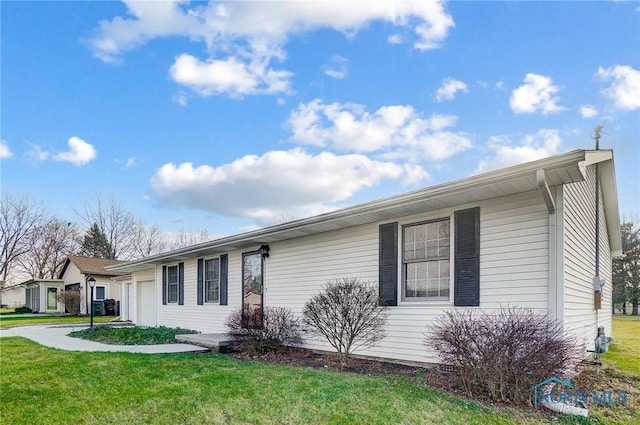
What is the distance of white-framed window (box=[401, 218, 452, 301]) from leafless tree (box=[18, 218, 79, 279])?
3497 centimetres

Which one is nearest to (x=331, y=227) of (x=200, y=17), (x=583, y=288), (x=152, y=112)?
(x=583, y=288)

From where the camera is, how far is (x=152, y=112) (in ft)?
42.8

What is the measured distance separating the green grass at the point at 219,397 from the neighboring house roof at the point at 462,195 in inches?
97.9

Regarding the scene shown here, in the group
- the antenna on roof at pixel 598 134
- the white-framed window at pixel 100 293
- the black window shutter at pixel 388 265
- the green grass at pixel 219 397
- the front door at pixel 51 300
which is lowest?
the front door at pixel 51 300

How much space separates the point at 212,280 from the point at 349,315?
6.27 meters

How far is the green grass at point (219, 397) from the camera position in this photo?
4082 millimetres

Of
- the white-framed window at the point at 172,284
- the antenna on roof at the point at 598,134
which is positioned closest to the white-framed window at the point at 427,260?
the antenna on roof at the point at 598,134

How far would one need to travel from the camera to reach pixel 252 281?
1057 centimetres

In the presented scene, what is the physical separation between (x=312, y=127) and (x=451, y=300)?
380 inches

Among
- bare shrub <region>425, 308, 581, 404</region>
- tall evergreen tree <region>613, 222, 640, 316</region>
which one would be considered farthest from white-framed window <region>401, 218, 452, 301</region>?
tall evergreen tree <region>613, 222, 640, 316</region>

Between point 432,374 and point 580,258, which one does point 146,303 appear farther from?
point 580,258

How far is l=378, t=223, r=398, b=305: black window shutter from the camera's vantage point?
7.18 metres

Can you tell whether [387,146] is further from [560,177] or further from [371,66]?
[560,177]

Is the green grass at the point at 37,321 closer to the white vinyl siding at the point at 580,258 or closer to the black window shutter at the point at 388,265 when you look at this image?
the black window shutter at the point at 388,265
